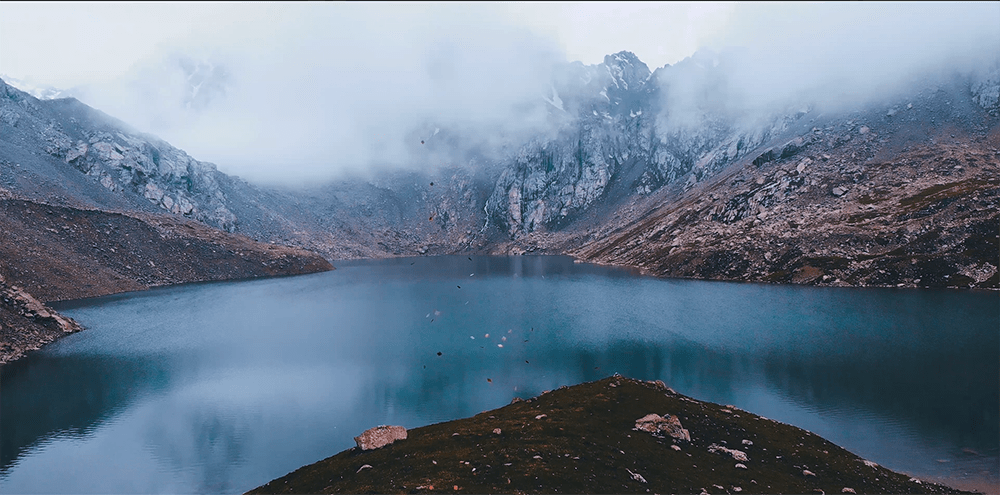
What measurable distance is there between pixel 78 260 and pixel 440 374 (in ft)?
438

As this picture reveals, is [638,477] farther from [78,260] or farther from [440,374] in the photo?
[78,260]

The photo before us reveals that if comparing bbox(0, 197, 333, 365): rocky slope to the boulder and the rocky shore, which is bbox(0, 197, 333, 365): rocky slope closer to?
the rocky shore

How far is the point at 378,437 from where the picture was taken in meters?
32.6

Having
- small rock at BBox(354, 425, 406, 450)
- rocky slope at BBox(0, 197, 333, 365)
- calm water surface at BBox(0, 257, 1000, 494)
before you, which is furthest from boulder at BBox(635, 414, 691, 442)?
rocky slope at BBox(0, 197, 333, 365)

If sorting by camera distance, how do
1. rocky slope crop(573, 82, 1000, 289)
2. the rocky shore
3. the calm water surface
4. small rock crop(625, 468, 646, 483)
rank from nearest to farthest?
the rocky shore, small rock crop(625, 468, 646, 483), the calm water surface, rocky slope crop(573, 82, 1000, 289)

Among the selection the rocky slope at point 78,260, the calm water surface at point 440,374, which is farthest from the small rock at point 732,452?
the rocky slope at point 78,260

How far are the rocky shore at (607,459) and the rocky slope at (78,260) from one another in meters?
76.9

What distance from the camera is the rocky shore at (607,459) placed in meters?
26.0

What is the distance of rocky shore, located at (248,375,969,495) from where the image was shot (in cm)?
2600

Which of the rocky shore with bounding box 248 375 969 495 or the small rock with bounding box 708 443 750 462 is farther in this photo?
the small rock with bounding box 708 443 750 462

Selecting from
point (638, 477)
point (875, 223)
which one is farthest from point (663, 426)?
point (875, 223)

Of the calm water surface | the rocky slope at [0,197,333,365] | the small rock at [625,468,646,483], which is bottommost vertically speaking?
the calm water surface

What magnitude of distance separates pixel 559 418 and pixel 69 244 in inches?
6565

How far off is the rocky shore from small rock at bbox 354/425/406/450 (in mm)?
422
